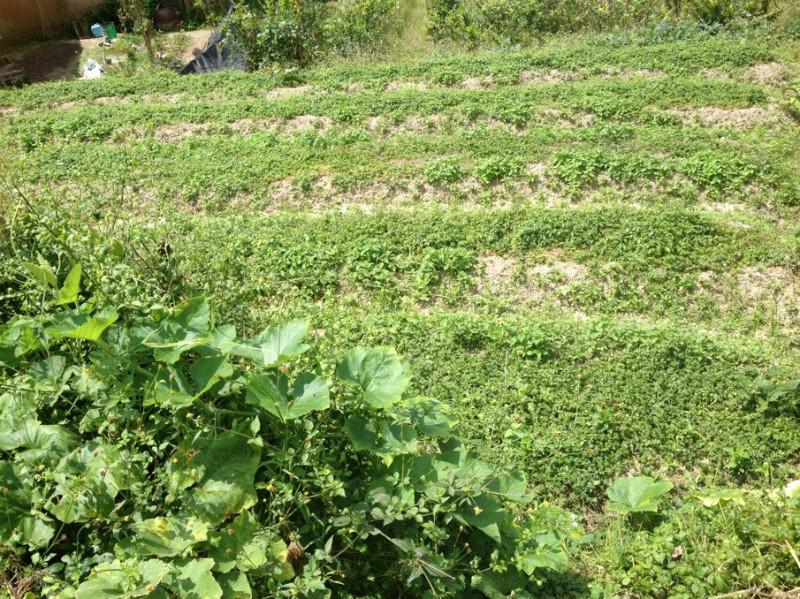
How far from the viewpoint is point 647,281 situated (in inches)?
235

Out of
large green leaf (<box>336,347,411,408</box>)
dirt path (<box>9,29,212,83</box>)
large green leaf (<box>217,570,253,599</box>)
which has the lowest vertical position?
large green leaf (<box>217,570,253,599</box>)

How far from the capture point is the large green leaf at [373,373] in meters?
2.53

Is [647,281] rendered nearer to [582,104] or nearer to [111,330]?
[582,104]

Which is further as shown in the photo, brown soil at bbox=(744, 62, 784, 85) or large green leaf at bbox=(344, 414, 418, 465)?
brown soil at bbox=(744, 62, 784, 85)

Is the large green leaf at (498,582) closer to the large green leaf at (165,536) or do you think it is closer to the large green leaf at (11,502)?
the large green leaf at (165,536)

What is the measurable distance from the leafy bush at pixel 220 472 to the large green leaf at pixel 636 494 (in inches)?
58.6

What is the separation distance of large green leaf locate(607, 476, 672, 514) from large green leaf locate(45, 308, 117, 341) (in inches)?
125

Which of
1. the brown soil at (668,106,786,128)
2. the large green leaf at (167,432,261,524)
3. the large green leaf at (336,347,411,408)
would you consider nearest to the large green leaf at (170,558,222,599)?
the large green leaf at (167,432,261,524)

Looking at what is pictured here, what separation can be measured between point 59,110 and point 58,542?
950 centimetres

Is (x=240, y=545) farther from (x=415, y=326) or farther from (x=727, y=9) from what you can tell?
(x=727, y=9)

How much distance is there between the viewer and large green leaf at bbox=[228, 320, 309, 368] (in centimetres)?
241

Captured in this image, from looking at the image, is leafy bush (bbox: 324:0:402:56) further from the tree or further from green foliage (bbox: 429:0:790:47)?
the tree

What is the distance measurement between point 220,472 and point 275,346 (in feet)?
1.64

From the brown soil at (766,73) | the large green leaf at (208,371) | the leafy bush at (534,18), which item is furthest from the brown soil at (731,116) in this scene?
the large green leaf at (208,371)
